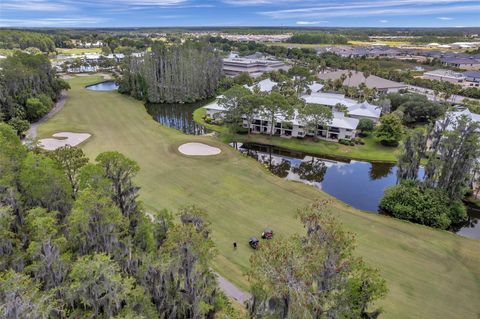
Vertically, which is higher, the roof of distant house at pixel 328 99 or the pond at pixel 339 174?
the roof of distant house at pixel 328 99

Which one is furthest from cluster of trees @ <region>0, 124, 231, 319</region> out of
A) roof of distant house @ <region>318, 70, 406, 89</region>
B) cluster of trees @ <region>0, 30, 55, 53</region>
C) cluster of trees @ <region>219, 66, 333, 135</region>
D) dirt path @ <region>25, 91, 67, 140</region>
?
cluster of trees @ <region>0, 30, 55, 53</region>

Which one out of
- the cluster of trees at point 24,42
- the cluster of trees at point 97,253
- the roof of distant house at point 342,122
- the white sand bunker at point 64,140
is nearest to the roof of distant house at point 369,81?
the roof of distant house at point 342,122

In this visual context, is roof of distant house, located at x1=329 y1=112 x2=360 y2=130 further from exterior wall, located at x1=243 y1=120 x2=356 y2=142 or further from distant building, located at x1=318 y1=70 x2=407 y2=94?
distant building, located at x1=318 y1=70 x2=407 y2=94

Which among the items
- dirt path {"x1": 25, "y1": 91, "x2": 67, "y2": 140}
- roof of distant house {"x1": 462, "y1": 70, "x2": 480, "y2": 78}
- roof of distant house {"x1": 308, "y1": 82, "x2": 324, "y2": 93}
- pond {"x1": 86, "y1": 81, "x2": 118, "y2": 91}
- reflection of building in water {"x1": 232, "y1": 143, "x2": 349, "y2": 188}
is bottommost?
reflection of building in water {"x1": 232, "y1": 143, "x2": 349, "y2": 188}

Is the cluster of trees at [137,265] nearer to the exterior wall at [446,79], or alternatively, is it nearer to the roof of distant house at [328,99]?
the roof of distant house at [328,99]

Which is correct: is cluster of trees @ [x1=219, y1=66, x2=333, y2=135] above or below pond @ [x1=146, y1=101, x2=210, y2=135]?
above

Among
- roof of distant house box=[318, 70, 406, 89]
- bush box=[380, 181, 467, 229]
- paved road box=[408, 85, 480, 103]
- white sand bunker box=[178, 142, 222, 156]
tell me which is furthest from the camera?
roof of distant house box=[318, 70, 406, 89]

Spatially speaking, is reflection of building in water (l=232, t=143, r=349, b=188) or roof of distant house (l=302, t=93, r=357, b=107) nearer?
reflection of building in water (l=232, t=143, r=349, b=188)

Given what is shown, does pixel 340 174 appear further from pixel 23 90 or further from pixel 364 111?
pixel 23 90
